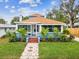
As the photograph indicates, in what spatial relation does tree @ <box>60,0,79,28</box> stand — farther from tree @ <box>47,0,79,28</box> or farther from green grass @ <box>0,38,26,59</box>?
green grass @ <box>0,38,26,59</box>

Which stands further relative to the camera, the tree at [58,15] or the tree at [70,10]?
the tree at [58,15]

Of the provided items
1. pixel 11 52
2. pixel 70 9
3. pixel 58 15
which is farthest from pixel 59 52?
pixel 58 15

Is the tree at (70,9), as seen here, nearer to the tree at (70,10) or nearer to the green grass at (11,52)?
the tree at (70,10)

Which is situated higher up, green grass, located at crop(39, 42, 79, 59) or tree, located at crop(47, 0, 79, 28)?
tree, located at crop(47, 0, 79, 28)

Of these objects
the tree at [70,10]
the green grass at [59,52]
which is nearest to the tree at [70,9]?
the tree at [70,10]

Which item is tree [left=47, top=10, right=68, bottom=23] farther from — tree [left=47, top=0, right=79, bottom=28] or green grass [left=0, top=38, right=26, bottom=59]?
green grass [left=0, top=38, right=26, bottom=59]

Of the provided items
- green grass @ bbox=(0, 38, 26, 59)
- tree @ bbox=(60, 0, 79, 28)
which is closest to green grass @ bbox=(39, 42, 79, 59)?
green grass @ bbox=(0, 38, 26, 59)

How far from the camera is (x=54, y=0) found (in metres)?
63.0

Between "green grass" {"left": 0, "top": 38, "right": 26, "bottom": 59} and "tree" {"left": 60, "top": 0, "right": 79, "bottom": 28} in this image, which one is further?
"tree" {"left": 60, "top": 0, "right": 79, "bottom": 28}

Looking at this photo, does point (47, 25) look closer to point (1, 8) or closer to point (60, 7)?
point (1, 8)

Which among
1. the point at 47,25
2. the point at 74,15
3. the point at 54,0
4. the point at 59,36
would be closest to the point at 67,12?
the point at 74,15

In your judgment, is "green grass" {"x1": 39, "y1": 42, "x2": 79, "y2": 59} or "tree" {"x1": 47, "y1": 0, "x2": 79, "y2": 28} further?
"tree" {"x1": 47, "y1": 0, "x2": 79, "y2": 28}

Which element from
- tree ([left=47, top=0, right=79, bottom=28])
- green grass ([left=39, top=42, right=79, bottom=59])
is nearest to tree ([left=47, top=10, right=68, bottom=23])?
tree ([left=47, top=0, right=79, bottom=28])

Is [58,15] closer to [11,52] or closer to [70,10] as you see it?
[70,10]
